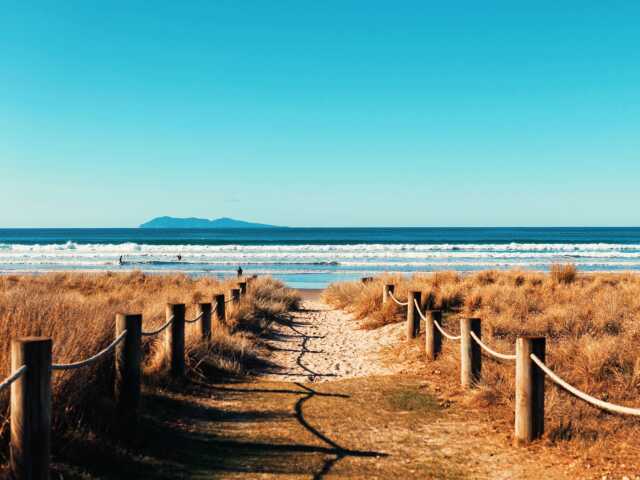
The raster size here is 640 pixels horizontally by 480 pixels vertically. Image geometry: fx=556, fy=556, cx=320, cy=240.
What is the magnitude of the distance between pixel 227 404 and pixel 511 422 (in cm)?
340

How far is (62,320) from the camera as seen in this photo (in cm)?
629

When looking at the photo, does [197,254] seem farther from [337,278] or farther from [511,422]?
[511,422]

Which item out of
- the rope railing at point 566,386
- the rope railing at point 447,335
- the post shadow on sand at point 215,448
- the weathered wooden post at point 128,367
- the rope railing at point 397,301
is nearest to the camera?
the rope railing at point 566,386

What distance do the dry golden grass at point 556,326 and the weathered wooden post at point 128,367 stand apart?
397cm

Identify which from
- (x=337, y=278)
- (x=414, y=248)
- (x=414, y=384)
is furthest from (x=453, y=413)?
(x=414, y=248)

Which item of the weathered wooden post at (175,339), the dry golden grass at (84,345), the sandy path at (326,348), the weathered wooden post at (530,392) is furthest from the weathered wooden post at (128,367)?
the weathered wooden post at (530,392)

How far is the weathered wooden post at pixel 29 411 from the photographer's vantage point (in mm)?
3439

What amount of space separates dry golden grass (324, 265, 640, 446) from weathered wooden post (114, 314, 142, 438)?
13.0 ft

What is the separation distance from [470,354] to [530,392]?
82.6 inches

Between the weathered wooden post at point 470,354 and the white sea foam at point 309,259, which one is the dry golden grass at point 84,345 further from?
the white sea foam at point 309,259

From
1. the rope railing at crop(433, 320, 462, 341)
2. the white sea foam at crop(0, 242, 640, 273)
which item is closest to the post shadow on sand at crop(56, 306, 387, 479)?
the rope railing at crop(433, 320, 462, 341)

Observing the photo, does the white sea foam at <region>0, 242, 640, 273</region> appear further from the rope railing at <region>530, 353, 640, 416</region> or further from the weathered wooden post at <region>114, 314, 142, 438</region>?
the rope railing at <region>530, 353, 640, 416</region>

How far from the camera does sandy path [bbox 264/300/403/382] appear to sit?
9.41m

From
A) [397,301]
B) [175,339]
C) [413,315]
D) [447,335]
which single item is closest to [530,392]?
[447,335]
